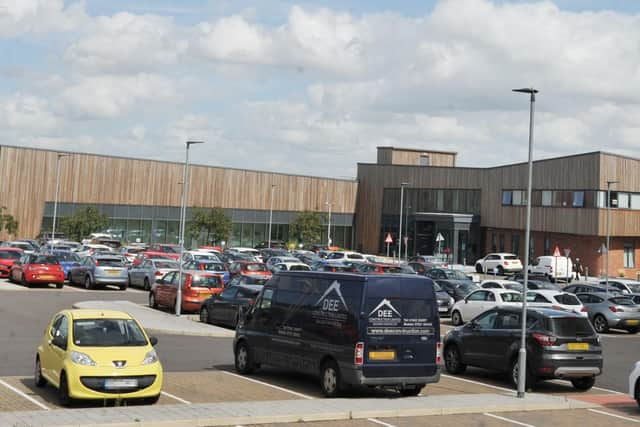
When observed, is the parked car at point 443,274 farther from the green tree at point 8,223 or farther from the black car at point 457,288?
the green tree at point 8,223

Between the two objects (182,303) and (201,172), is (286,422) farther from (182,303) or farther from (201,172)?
(201,172)

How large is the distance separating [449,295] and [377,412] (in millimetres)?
24485

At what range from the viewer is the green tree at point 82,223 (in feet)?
251

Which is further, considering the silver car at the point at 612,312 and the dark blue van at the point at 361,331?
the silver car at the point at 612,312

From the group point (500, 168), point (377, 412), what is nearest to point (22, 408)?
point (377, 412)

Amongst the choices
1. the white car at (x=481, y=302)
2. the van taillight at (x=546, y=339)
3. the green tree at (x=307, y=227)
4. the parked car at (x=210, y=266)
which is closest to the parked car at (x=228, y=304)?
the white car at (x=481, y=302)

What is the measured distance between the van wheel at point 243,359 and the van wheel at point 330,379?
2525 millimetres

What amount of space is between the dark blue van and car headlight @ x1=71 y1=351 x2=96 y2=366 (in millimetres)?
4266

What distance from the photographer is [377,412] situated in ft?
47.0

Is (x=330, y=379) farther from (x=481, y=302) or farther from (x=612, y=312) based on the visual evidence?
(x=612, y=312)

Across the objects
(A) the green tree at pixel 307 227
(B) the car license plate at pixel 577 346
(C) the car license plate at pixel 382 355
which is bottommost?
(C) the car license plate at pixel 382 355

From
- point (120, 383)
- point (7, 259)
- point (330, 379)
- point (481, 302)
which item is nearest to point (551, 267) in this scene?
point (481, 302)

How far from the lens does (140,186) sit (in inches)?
3319

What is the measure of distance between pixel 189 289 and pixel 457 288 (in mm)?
13541
